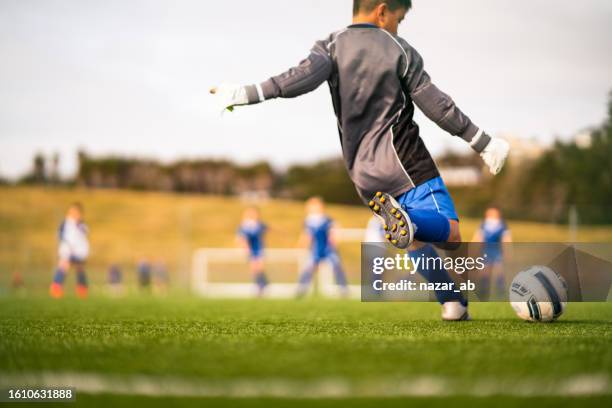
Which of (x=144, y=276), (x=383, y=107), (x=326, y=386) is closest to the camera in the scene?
(x=326, y=386)

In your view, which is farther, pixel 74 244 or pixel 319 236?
pixel 319 236

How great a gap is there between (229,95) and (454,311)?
2.01 metres

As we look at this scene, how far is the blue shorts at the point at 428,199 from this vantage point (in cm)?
395

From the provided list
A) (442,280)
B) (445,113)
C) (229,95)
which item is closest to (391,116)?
(445,113)

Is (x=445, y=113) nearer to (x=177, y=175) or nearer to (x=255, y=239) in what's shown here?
(x=255, y=239)

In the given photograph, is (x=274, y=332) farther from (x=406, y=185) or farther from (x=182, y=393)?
(x=182, y=393)

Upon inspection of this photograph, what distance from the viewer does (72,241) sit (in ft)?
45.0

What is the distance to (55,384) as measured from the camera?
1.99 meters

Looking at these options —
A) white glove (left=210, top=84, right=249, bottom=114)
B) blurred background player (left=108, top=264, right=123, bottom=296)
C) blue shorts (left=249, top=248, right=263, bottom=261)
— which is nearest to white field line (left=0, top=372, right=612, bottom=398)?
white glove (left=210, top=84, right=249, bottom=114)

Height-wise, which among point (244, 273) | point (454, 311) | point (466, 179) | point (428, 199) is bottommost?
point (244, 273)

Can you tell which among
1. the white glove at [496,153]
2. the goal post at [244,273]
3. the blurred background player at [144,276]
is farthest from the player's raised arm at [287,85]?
A: the blurred background player at [144,276]

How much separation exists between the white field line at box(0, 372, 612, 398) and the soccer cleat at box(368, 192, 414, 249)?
5.36ft

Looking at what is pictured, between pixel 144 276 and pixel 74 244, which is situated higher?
pixel 74 244

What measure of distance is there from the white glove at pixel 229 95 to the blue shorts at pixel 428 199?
3.68ft
